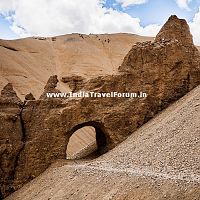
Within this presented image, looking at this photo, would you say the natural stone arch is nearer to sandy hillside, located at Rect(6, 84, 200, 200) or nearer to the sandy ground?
sandy hillside, located at Rect(6, 84, 200, 200)

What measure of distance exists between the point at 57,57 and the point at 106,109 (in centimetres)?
5662

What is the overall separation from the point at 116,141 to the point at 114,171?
→ 725 cm

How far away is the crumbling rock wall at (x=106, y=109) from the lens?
27516 millimetres

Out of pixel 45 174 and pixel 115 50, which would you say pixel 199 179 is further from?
pixel 115 50

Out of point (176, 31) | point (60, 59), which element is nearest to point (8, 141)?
point (176, 31)

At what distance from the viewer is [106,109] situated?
29016 millimetres

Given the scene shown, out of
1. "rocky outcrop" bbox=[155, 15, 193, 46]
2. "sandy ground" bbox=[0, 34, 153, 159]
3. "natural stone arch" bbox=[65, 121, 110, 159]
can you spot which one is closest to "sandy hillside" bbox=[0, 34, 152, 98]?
"sandy ground" bbox=[0, 34, 153, 159]

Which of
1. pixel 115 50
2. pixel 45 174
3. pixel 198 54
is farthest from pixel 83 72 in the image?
pixel 45 174

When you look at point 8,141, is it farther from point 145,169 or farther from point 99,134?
point 145,169

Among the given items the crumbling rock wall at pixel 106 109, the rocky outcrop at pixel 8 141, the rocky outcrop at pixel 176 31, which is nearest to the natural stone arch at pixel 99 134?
the crumbling rock wall at pixel 106 109

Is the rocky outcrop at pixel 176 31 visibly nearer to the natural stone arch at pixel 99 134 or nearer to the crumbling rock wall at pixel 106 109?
the crumbling rock wall at pixel 106 109

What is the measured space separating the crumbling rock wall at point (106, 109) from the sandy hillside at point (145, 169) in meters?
1.09

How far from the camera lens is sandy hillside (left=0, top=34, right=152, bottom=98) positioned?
61875 mm

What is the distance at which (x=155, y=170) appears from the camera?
779 inches
